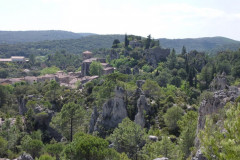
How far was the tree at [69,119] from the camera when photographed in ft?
143

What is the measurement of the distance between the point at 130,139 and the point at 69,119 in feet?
53.6

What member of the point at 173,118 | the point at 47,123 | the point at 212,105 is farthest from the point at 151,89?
the point at 212,105

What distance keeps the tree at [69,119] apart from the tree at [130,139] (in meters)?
13.4

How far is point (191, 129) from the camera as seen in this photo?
29.8m

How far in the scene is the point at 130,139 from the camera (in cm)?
3114

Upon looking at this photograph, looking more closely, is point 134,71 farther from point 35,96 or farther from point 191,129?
point 191,129

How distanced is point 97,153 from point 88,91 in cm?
3910

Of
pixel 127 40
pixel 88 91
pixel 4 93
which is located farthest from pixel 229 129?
pixel 127 40

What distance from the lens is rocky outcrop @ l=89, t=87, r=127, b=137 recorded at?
42.3 m

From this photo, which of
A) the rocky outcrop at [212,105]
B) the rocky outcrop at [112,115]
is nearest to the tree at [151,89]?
the rocky outcrop at [112,115]

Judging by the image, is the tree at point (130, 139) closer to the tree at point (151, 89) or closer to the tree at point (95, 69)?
the tree at point (151, 89)

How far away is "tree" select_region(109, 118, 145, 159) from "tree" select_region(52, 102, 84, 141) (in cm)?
1344

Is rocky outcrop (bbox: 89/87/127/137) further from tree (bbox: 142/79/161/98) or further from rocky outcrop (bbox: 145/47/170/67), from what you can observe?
rocky outcrop (bbox: 145/47/170/67)

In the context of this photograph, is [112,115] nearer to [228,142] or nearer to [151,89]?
[151,89]
